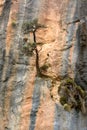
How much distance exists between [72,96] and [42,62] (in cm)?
190

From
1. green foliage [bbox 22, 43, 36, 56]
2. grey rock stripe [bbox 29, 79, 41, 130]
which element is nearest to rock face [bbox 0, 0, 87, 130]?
grey rock stripe [bbox 29, 79, 41, 130]

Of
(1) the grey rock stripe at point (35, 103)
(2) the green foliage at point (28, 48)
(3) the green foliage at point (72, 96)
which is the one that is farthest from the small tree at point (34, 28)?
(3) the green foliage at point (72, 96)

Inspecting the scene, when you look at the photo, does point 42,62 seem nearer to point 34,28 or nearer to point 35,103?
point 34,28

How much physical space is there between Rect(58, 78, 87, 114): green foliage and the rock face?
7.9 inches

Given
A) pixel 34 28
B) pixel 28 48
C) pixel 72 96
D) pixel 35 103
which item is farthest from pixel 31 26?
pixel 72 96

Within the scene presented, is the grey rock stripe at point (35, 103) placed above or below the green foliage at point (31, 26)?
below

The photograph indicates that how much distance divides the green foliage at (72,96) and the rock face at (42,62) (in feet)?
0.66

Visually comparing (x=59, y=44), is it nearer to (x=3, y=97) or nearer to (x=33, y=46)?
(x=33, y=46)

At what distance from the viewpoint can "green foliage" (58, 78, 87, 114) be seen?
1382 centimetres

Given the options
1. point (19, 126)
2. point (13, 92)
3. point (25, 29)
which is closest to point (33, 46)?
point (25, 29)

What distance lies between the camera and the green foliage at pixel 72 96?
45.3 feet

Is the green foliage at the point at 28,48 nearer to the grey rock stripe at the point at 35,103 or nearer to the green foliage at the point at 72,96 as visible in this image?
the grey rock stripe at the point at 35,103

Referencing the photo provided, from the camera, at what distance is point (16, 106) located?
560 inches

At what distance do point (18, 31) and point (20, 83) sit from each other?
2327 millimetres
